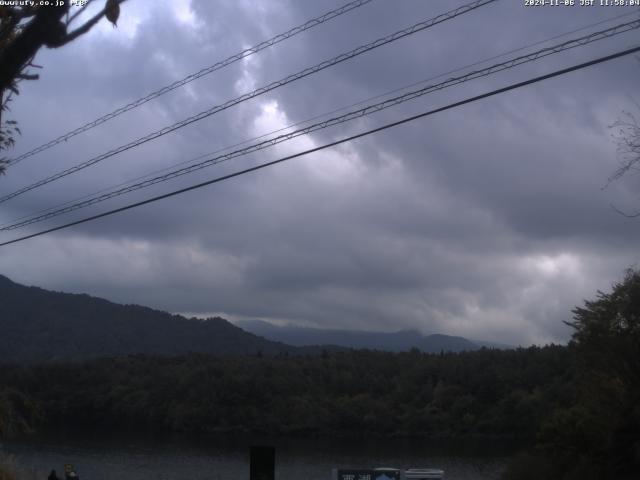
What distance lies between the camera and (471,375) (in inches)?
2377

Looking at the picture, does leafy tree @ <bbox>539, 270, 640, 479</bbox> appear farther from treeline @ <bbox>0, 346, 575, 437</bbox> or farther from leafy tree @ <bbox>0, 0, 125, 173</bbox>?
treeline @ <bbox>0, 346, 575, 437</bbox>

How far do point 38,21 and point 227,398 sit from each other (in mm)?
64655

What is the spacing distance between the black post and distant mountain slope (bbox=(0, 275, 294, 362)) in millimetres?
95261

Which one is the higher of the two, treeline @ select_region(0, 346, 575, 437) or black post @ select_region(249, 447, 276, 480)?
treeline @ select_region(0, 346, 575, 437)

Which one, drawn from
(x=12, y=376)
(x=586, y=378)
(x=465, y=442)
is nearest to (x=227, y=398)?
(x=12, y=376)

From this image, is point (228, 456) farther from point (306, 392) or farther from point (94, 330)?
point (94, 330)

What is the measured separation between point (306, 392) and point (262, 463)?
58.3 meters

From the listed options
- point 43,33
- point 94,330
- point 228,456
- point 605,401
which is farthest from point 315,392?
point 94,330

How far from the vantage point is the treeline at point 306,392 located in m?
56.3

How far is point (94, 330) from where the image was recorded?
129125 millimetres

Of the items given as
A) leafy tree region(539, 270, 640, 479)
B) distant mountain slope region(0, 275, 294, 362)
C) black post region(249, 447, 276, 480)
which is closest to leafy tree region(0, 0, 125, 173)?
black post region(249, 447, 276, 480)

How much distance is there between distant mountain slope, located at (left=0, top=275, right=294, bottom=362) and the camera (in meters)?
113

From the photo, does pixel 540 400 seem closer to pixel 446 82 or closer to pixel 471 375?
pixel 471 375

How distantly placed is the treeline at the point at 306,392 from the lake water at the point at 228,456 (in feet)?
10.9
